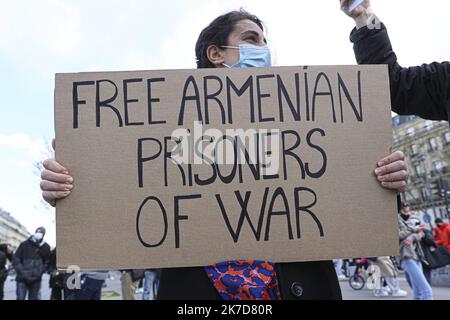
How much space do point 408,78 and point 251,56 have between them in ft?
2.48

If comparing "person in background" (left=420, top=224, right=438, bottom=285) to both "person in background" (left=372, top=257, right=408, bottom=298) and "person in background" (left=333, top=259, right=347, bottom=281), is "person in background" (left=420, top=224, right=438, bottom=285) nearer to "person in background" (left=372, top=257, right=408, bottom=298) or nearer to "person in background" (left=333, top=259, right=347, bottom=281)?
"person in background" (left=372, top=257, right=408, bottom=298)

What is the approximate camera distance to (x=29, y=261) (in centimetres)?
779

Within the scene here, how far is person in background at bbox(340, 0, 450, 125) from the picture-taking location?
2.05 meters

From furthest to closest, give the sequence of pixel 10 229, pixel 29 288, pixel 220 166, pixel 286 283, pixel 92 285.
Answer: pixel 10 229 < pixel 29 288 < pixel 92 285 < pixel 220 166 < pixel 286 283

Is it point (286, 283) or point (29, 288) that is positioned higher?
point (286, 283)

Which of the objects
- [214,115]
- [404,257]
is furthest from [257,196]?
[404,257]

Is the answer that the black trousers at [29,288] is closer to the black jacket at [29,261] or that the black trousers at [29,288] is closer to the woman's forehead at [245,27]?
the black jacket at [29,261]

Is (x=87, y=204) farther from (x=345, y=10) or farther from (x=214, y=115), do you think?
(x=345, y=10)

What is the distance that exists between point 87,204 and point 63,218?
93 millimetres

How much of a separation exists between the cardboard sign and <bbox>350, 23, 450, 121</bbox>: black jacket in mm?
372

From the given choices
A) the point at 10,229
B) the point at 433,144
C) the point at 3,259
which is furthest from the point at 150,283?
the point at 10,229

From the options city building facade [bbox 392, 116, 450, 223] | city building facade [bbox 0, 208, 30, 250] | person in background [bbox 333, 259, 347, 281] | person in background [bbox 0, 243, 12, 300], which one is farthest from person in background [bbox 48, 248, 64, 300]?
city building facade [bbox 0, 208, 30, 250]

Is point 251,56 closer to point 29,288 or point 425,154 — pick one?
point 29,288
